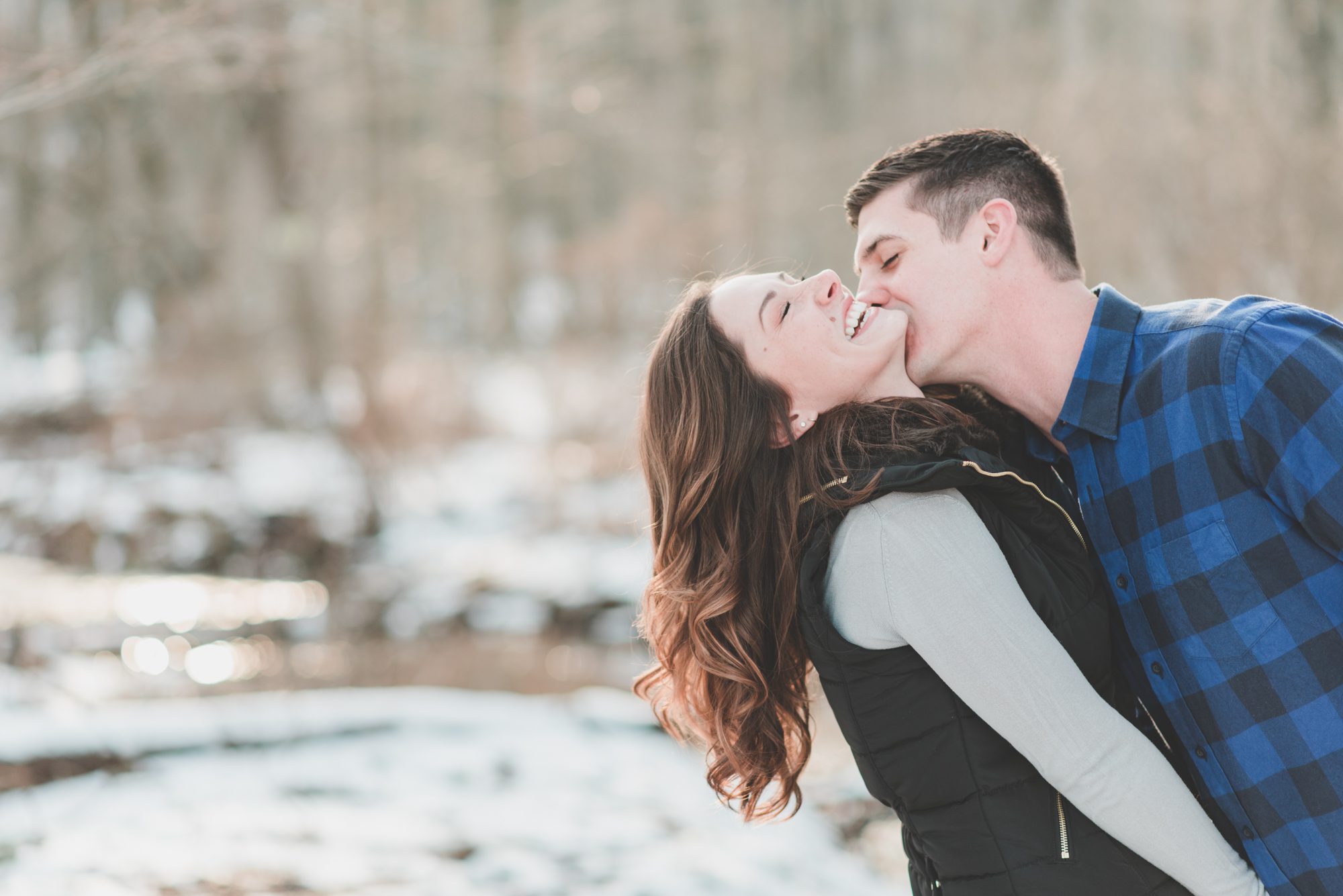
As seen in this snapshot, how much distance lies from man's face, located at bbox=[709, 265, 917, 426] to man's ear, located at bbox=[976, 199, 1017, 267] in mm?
202

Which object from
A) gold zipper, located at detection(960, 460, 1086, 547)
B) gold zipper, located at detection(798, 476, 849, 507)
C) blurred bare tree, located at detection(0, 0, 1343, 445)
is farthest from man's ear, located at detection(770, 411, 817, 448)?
blurred bare tree, located at detection(0, 0, 1343, 445)

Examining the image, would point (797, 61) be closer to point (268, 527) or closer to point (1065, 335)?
point (268, 527)

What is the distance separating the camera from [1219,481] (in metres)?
1.80

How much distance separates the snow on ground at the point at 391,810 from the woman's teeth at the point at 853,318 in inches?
103

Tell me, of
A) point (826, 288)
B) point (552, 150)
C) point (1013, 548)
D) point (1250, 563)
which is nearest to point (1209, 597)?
point (1250, 563)

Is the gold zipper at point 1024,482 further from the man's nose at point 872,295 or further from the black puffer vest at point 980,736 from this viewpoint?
the man's nose at point 872,295

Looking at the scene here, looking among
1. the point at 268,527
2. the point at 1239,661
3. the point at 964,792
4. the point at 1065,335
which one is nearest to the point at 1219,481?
the point at 1239,661

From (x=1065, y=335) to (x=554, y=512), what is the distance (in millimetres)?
10577

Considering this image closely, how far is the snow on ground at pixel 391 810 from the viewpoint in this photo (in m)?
4.25

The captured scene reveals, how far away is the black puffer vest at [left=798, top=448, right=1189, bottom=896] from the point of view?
5.98ft

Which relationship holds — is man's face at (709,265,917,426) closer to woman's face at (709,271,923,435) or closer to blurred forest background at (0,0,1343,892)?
woman's face at (709,271,923,435)

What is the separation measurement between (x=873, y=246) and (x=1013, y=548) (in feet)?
2.48

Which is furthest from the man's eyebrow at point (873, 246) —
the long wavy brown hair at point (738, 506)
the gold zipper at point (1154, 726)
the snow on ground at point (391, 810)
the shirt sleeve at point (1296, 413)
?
the snow on ground at point (391, 810)

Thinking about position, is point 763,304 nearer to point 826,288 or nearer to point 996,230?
point 826,288
